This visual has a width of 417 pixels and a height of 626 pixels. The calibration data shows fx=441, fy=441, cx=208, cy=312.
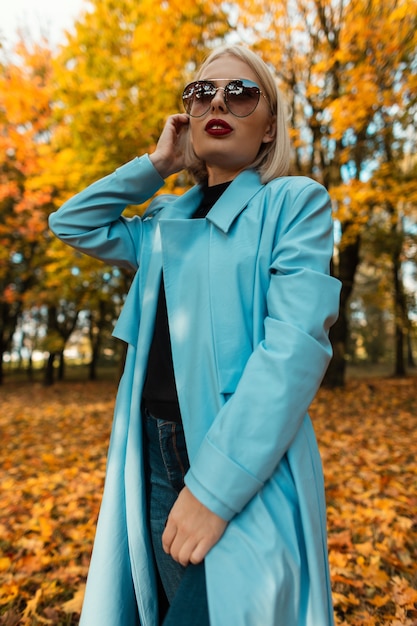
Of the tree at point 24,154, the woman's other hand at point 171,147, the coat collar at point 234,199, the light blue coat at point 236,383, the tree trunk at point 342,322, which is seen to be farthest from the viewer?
the tree at point 24,154

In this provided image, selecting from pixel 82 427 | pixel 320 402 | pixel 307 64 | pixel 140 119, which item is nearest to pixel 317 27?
pixel 307 64

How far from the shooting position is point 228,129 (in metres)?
1.28

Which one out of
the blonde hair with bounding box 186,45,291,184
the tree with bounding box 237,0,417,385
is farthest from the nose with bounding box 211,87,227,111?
the tree with bounding box 237,0,417,385

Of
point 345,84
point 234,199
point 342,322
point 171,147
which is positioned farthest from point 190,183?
point 342,322

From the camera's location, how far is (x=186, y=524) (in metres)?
0.92

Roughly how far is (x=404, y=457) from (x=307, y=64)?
6.79m

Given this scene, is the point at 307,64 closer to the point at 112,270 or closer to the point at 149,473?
the point at 112,270

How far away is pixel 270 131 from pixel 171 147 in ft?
1.10

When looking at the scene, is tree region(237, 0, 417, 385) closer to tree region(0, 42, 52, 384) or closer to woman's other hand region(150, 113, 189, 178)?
woman's other hand region(150, 113, 189, 178)

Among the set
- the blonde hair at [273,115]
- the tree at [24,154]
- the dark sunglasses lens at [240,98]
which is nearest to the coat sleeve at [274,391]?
the blonde hair at [273,115]

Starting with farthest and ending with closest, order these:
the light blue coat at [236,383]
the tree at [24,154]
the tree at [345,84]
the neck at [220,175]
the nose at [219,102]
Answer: the tree at [24,154] < the tree at [345,84] < the neck at [220,175] < the nose at [219,102] < the light blue coat at [236,383]

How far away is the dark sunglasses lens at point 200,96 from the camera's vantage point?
1311 mm

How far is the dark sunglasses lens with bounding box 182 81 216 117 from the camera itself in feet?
4.30

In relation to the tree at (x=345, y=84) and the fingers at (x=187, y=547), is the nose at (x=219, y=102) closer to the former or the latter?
the fingers at (x=187, y=547)
